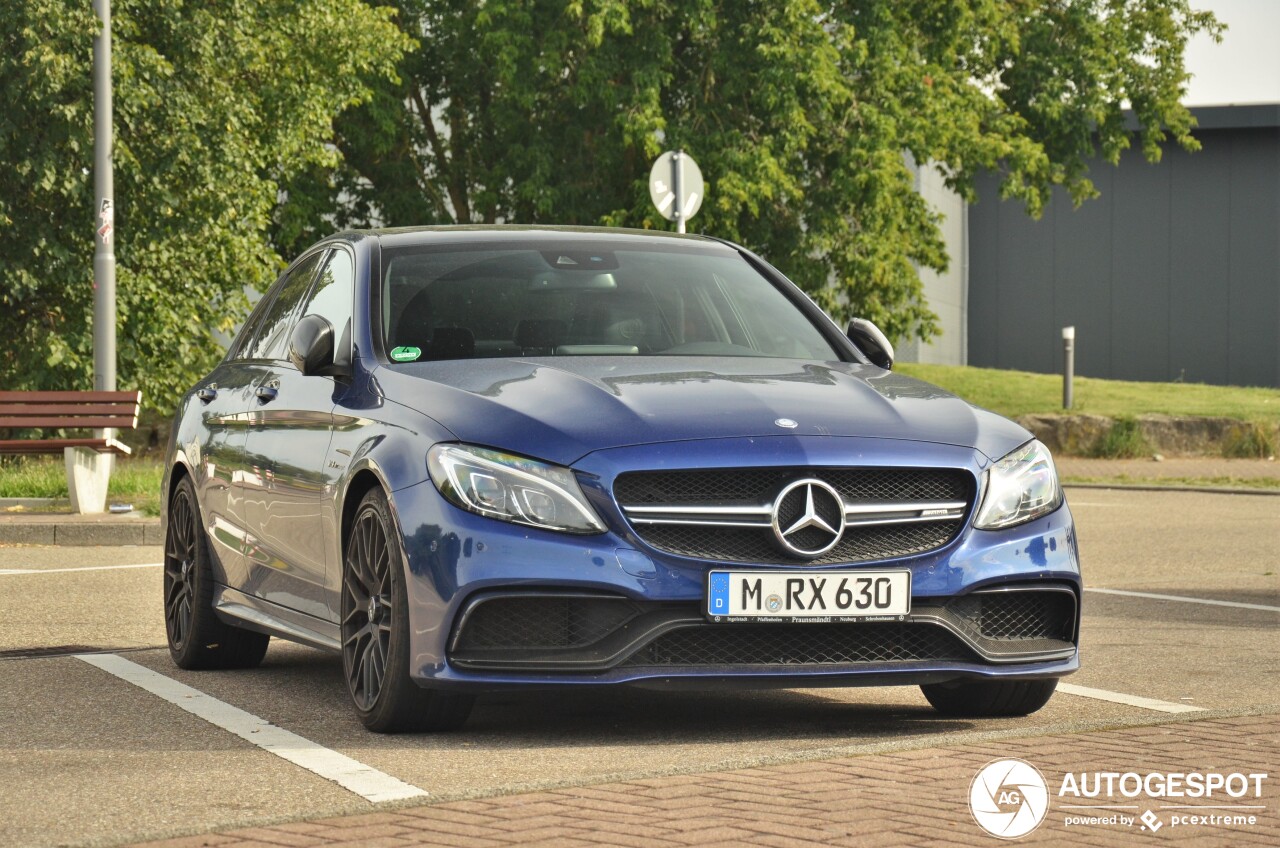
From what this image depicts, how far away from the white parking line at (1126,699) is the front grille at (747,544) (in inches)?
53.3

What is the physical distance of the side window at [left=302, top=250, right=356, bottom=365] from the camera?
6953 mm

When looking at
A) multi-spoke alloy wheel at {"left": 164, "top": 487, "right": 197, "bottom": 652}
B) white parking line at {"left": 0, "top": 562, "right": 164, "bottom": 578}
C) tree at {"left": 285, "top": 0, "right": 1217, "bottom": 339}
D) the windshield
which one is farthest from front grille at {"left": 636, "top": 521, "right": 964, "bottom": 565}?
tree at {"left": 285, "top": 0, "right": 1217, "bottom": 339}

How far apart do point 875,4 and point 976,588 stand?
22520 millimetres

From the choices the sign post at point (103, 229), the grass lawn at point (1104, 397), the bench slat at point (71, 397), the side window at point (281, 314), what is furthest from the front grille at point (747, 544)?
the grass lawn at point (1104, 397)

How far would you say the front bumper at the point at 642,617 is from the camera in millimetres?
5652

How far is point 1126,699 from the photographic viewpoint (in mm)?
6973

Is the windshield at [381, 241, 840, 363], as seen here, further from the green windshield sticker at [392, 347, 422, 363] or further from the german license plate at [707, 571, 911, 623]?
the german license plate at [707, 571, 911, 623]

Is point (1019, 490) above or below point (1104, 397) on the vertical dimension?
above

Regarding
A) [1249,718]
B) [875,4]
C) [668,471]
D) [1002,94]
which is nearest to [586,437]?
[668,471]

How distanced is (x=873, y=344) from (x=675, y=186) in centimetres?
951

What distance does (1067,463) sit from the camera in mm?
25266

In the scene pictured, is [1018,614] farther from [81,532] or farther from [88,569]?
[81,532]

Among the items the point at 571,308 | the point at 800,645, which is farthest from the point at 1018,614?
the point at 571,308

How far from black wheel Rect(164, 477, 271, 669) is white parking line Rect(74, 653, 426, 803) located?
0.20 meters
